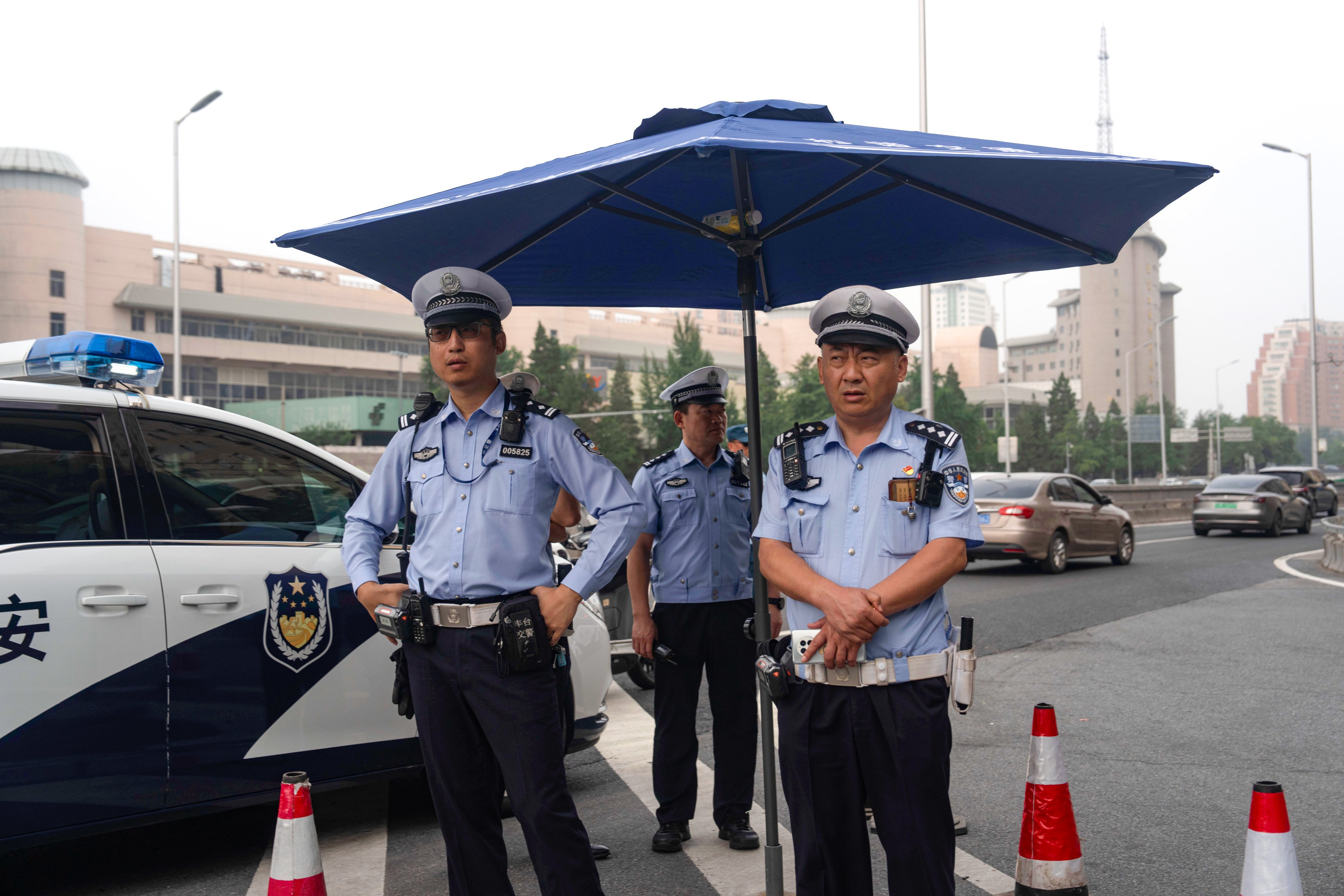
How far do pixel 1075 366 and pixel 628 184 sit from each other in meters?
174

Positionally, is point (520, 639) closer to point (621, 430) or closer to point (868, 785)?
point (868, 785)

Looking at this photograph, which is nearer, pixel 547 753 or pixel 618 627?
pixel 547 753

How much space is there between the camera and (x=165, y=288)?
238ft

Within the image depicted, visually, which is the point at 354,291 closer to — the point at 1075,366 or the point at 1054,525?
the point at 1054,525

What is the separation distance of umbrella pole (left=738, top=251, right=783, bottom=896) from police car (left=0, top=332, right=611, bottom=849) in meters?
1.53

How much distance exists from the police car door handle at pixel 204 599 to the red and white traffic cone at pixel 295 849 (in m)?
1.34

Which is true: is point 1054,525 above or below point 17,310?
below

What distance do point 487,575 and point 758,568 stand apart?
3.14 ft

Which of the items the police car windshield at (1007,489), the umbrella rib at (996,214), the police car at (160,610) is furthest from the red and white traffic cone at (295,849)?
the police car windshield at (1007,489)

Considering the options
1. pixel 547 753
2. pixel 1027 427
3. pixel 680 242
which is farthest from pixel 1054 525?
pixel 1027 427

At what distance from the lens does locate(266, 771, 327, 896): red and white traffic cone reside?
2486 mm

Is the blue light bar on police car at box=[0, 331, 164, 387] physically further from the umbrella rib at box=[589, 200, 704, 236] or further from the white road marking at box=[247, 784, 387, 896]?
the white road marking at box=[247, 784, 387, 896]

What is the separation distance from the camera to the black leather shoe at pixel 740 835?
13.5ft

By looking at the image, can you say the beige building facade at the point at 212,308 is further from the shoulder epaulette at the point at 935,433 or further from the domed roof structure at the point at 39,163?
the shoulder epaulette at the point at 935,433
